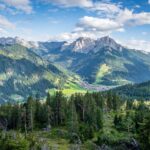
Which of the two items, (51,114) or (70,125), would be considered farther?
(51,114)

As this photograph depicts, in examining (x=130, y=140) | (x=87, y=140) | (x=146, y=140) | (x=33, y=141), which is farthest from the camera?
(x=87, y=140)

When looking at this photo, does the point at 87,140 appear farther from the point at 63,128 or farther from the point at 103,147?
the point at 63,128

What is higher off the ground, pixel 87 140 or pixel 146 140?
pixel 146 140

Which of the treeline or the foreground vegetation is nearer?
the foreground vegetation

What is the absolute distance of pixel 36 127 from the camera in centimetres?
17150

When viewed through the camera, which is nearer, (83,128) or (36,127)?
(83,128)

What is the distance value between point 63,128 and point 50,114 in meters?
13.2

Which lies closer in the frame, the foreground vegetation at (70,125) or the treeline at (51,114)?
the foreground vegetation at (70,125)

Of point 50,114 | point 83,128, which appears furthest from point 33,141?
point 50,114

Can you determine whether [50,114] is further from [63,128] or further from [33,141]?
[33,141]

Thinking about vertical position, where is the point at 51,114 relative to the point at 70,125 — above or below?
above

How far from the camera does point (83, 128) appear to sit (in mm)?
147125

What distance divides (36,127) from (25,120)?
338 inches

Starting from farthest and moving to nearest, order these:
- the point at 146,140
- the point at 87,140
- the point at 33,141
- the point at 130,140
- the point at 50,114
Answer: the point at 50,114 → the point at 87,140 → the point at 130,140 → the point at 33,141 → the point at 146,140
